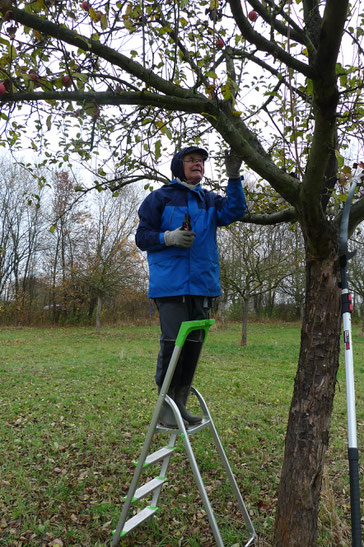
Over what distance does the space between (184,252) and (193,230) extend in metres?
0.20

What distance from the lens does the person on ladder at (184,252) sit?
258cm

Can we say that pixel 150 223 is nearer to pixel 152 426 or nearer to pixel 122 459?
pixel 152 426

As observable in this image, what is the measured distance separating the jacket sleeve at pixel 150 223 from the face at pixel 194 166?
307 mm

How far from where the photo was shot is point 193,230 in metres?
2.71

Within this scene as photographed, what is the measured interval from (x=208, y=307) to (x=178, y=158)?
1.18m

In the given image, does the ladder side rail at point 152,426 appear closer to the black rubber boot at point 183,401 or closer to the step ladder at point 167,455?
the step ladder at point 167,455

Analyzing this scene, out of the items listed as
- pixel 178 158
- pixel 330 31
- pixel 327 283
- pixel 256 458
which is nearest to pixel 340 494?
pixel 256 458

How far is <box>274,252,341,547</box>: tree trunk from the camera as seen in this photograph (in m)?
2.41

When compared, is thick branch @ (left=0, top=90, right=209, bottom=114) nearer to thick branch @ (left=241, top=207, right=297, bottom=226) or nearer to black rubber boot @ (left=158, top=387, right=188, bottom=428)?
thick branch @ (left=241, top=207, right=297, bottom=226)

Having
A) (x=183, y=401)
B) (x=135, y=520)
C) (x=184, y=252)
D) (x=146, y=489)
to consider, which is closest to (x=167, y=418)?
(x=183, y=401)

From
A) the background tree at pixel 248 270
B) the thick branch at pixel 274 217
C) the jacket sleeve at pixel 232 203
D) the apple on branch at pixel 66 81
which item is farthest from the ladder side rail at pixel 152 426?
the background tree at pixel 248 270

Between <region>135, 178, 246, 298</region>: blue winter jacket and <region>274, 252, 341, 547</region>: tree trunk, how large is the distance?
0.69m

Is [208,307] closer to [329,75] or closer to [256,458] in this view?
[329,75]

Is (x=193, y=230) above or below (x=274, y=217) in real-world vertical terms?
below
